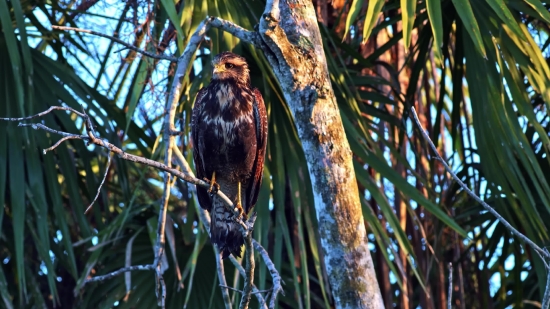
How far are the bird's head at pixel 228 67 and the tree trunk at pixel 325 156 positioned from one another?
31.4 inches

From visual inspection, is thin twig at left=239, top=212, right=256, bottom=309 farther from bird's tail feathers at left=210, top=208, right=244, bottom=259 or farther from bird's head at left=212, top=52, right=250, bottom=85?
bird's head at left=212, top=52, right=250, bottom=85

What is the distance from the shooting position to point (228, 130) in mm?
3625

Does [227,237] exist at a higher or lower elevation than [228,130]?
lower

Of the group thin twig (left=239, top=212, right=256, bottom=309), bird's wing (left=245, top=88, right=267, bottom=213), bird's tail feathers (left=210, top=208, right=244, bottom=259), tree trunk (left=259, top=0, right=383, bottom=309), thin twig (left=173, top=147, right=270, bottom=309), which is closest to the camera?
thin twig (left=239, top=212, right=256, bottom=309)

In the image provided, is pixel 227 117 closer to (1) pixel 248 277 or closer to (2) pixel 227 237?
(2) pixel 227 237

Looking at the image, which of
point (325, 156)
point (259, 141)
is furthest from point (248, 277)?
point (259, 141)

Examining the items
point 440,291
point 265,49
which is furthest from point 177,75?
point 440,291

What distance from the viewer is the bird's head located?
357 cm

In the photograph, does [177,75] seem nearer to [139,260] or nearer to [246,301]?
[246,301]

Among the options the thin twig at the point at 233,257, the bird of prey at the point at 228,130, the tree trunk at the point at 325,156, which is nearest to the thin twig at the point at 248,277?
the thin twig at the point at 233,257

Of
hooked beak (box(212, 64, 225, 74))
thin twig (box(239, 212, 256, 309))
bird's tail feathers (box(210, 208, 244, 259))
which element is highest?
hooked beak (box(212, 64, 225, 74))

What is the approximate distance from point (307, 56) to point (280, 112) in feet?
3.35

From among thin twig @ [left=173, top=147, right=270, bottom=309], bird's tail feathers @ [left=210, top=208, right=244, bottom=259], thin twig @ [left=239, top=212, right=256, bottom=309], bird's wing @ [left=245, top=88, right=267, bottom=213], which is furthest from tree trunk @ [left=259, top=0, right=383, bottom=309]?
bird's wing @ [left=245, top=88, right=267, bottom=213]

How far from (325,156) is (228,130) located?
40.5 inches
